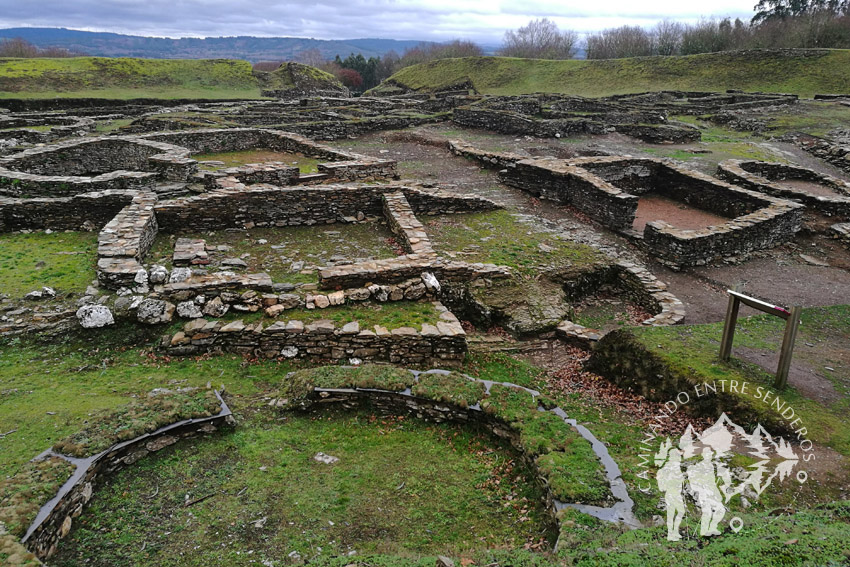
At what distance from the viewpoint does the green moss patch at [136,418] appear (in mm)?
5207

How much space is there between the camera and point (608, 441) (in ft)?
20.3

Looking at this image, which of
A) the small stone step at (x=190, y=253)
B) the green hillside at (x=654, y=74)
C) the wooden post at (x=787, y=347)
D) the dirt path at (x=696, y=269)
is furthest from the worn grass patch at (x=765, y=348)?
the green hillside at (x=654, y=74)

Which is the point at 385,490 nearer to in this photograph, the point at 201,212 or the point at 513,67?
the point at 201,212

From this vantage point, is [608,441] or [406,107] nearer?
[608,441]

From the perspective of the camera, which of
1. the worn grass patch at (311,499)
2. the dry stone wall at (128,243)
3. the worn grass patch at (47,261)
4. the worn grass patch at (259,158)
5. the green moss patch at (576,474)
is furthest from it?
the worn grass patch at (259,158)

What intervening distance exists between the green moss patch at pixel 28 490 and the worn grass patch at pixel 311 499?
0.43 meters

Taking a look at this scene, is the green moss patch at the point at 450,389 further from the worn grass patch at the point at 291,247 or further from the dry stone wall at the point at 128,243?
the dry stone wall at the point at 128,243

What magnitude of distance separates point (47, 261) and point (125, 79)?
131 ft

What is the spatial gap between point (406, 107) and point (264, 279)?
1115 inches

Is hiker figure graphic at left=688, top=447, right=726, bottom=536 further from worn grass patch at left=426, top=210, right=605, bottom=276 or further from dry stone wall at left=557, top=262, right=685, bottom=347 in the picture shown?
worn grass patch at left=426, top=210, right=605, bottom=276

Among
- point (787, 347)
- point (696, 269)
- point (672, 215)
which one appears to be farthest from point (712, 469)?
point (672, 215)

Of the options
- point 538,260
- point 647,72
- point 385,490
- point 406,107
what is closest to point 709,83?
point 647,72

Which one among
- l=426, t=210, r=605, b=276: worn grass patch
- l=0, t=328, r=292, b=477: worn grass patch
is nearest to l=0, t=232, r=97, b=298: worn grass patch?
l=0, t=328, r=292, b=477: worn grass patch

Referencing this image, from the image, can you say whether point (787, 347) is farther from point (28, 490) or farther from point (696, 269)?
point (28, 490)
